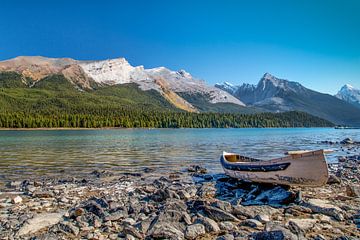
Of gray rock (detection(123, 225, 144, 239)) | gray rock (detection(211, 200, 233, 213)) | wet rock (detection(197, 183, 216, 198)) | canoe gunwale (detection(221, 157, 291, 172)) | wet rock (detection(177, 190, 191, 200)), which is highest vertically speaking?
canoe gunwale (detection(221, 157, 291, 172))

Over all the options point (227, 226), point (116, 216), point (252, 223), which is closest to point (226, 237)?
point (227, 226)

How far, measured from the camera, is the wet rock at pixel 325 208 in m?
15.2

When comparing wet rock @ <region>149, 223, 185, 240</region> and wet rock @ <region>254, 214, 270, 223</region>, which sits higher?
wet rock @ <region>149, 223, 185, 240</region>

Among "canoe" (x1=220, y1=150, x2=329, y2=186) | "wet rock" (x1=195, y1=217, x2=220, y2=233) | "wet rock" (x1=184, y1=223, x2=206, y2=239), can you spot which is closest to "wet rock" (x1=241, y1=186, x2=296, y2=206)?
"canoe" (x1=220, y1=150, x2=329, y2=186)

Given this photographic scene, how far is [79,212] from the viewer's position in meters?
15.9

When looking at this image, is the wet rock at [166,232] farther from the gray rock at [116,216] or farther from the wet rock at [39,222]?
the wet rock at [39,222]

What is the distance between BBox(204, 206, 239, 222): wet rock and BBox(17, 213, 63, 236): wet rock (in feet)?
24.9

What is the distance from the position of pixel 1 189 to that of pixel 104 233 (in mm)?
15818

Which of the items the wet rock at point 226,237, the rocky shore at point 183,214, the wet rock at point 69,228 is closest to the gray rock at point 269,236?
the rocky shore at point 183,214

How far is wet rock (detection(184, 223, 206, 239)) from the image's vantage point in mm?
12727

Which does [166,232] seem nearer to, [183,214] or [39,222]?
[183,214]

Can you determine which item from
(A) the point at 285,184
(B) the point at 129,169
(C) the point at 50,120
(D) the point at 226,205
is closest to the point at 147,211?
(D) the point at 226,205

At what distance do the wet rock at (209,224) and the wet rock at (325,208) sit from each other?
6.06m

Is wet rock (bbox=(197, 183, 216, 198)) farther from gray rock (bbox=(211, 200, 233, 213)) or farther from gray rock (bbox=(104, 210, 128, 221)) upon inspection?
gray rock (bbox=(104, 210, 128, 221))
